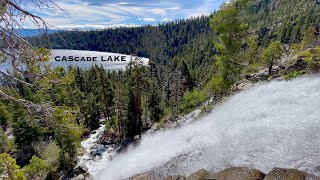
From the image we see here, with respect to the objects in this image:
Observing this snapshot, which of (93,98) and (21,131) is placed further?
(93,98)

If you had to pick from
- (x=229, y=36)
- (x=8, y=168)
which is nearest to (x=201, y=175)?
(x=8, y=168)

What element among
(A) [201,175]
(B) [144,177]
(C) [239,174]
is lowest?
(B) [144,177]

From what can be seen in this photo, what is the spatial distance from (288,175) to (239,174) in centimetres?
181

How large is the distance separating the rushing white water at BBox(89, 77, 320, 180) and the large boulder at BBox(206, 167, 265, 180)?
987mm

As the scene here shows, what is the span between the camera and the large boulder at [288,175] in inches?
328

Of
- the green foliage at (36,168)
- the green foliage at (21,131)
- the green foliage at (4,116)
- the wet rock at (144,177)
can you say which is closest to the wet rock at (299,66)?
the wet rock at (144,177)

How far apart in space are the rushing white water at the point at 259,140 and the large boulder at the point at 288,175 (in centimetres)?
82

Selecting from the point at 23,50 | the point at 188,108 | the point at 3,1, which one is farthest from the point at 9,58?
the point at 188,108

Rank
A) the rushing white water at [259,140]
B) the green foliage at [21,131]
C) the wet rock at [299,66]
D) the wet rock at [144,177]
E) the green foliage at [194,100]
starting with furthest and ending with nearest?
the green foliage at [194,100]
the green foliage at [21,131]
the wet rock at [299,66]
the wet rock at [144,177]
the rushing white water at [259,140]

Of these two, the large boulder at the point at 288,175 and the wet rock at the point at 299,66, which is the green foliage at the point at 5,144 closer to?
the large boulder at the point at 288,175

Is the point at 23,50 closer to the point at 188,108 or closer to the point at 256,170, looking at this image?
the point at 256,170

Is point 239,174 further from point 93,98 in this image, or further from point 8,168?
point 93,98

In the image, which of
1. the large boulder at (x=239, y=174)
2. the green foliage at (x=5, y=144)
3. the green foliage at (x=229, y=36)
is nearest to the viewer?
the large boulder at (x=239, y=174)

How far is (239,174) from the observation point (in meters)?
9.59
